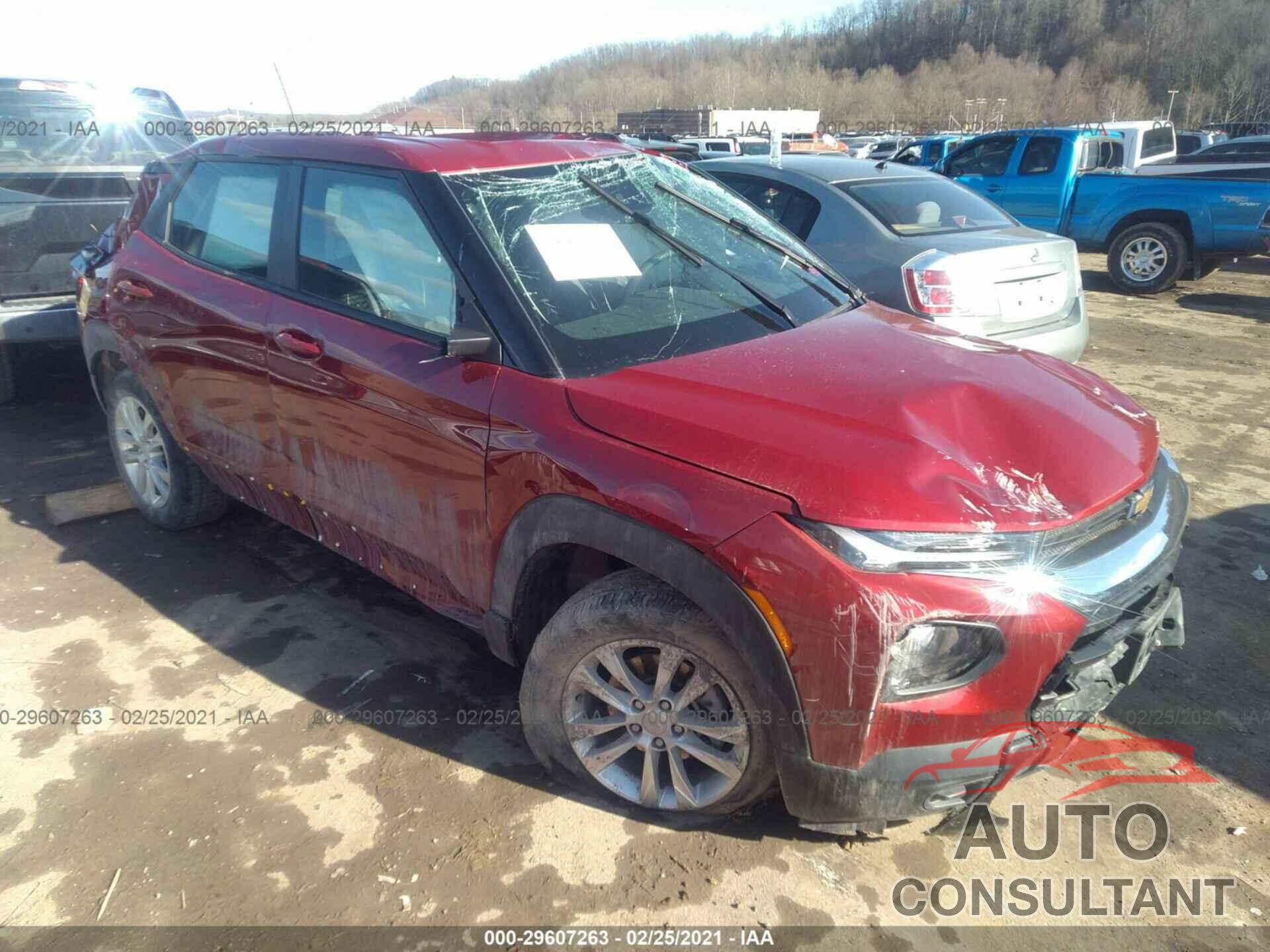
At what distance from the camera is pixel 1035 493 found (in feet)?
6.85

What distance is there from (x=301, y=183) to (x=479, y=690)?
1.94m

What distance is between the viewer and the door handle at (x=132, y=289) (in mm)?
3811

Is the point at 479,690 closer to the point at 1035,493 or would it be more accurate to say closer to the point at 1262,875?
the point at 1035,493

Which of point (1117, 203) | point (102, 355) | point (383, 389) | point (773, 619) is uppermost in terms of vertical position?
point (383, 389)

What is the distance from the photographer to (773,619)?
2.01 m

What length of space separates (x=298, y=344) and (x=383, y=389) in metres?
0.49

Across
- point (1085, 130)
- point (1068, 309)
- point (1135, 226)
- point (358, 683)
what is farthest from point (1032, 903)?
point (1085, 130)

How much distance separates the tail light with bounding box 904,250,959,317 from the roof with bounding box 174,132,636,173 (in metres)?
2.33

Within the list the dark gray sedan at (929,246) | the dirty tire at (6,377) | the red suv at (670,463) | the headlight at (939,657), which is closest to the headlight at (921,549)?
the red suv at (670,463)

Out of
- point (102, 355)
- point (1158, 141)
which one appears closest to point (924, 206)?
point (102, 355)

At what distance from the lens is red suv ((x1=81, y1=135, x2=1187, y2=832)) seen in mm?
1998

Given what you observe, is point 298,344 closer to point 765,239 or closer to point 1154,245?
point 765,239

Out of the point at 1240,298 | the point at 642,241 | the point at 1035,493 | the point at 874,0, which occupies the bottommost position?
the point at 1240,298

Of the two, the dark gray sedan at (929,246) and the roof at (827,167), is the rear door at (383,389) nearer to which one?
the dark gray sedan at (929,246)
